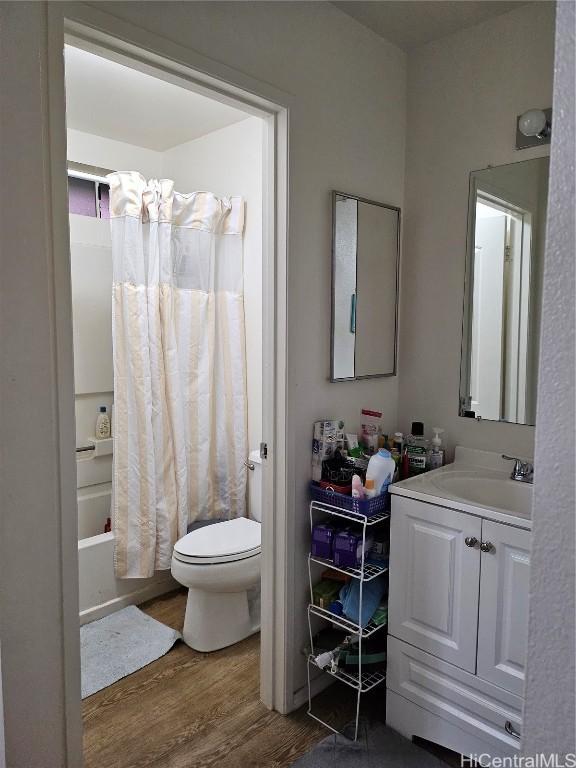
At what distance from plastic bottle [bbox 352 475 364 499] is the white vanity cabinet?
12 centimetres

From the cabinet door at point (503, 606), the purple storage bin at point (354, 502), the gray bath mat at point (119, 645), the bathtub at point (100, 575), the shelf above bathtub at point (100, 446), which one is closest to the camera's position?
the cabinet door at point (503, 606)

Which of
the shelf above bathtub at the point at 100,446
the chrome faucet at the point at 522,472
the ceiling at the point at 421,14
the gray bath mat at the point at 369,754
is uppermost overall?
the ceiling at the point at 421,14

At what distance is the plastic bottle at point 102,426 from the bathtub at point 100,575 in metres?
0.27

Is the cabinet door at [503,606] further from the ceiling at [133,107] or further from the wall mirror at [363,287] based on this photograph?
the ceiling at [133,107]

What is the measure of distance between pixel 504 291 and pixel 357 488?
93 centimetres

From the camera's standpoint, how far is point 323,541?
1.92 metres

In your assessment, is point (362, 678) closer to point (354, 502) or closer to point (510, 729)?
point (510, 729)

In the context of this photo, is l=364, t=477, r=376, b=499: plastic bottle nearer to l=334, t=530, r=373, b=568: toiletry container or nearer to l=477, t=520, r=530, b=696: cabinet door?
l=334, t=530, r=373, b=568: toiletry container

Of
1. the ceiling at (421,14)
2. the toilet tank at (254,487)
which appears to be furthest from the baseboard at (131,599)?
the ceiling at (421,14)

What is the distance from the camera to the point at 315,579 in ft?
6.81

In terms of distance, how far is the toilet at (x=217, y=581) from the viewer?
7.53 feet

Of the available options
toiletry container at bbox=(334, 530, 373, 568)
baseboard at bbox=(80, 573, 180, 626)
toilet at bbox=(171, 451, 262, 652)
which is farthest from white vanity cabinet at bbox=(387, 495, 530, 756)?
baseboard at bbox=(80, 573, 180, 626)

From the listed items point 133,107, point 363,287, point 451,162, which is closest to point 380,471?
point 363,287

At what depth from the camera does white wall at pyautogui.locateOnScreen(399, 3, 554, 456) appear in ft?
6.40
